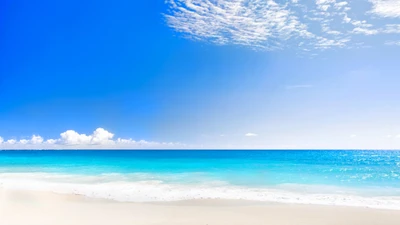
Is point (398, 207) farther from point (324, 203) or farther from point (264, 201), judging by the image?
point (264, 201)

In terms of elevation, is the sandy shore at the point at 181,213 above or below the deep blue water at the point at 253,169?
below

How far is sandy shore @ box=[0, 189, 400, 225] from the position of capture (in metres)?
7.57

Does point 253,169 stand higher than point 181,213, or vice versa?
point 253,169

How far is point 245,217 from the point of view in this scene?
8016 mm

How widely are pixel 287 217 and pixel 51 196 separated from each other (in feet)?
29.1

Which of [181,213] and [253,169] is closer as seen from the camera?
[181,213]

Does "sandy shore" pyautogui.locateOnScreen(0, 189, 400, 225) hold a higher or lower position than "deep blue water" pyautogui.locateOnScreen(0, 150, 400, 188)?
lower

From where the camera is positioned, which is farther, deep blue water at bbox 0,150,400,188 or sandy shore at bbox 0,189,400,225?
deep blue water at bbox 0,150,400,188

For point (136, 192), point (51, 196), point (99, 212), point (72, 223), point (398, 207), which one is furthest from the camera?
point (136, 192)

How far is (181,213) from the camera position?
8.44 m

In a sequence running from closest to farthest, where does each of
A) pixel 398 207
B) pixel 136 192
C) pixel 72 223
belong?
1. pixel 72 223
2. pixel 398 207
3. pixel 136 192

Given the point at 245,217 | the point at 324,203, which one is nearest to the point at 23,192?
the point at 245,217

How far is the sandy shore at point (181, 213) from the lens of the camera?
298 inches

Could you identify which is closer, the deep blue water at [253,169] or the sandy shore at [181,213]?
the sandy shore at [181,213]
